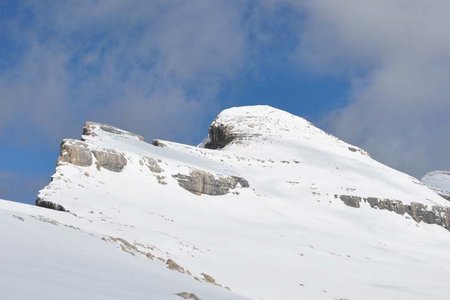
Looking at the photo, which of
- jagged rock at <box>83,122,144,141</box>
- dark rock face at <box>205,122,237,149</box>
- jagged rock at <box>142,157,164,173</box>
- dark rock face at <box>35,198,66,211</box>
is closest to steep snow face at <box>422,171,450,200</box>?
dark rock face at <box>205,122,237,149</box>

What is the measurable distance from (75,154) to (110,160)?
3.01m

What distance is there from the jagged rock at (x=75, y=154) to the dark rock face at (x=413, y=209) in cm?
2611

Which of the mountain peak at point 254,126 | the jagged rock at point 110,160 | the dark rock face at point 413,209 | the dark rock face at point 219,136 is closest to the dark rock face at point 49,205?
the jagged rock at point 110,160

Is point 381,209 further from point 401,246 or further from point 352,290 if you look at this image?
point 352,290

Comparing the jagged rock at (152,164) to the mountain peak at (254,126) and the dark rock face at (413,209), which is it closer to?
the dark rock face at (413,209)

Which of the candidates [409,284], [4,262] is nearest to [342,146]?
[409,284]

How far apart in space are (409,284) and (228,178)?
24.1m

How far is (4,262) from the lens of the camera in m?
8.96

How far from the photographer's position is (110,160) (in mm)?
44375

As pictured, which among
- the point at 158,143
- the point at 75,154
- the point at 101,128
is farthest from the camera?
the point at 158,143

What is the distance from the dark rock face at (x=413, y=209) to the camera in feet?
182

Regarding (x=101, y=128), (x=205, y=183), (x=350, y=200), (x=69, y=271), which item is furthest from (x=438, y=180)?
(x=69, y=271)

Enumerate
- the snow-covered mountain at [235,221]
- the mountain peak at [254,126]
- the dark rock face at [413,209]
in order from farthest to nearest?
the mountain peak at [254,126]
the dark rock face at [413,209]
the snow-covered mountain at [235,221]

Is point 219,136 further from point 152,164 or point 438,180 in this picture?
point 438,180
